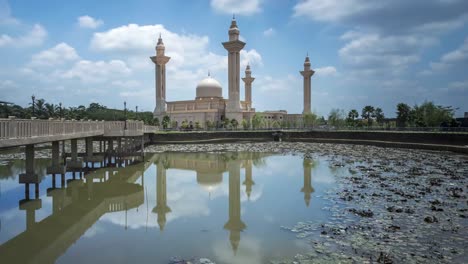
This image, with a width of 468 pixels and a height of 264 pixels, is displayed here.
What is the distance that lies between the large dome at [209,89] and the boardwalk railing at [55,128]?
44.3 meters

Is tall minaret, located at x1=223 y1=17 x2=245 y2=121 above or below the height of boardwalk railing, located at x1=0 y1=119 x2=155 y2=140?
above

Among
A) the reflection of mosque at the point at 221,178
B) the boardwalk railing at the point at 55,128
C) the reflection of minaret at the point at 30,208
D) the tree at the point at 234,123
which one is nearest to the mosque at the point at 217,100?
the tree at the point at 234,123

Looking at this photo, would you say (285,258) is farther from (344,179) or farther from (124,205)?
(344,179)

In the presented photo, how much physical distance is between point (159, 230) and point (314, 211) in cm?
581

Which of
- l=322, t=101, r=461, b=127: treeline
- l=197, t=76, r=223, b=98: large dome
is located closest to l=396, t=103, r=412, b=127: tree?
l=322, t=101, r=461, b=127: treeline

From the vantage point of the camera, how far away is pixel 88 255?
31.4ft

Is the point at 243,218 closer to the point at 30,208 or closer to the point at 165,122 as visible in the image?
the point at 30,208

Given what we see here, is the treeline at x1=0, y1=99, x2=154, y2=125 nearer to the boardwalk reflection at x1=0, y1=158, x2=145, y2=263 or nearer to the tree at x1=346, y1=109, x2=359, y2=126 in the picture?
the boardwalk reflection at x1=0, y1=158, x2=145, y2=263

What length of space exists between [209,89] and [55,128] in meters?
58.3

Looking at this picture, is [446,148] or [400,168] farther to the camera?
[446,148]

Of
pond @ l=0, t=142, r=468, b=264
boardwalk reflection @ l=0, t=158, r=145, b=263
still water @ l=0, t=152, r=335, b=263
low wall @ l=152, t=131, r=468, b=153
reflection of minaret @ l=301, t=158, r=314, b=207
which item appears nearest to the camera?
pond @ l=0, t=142, r=468, b=264

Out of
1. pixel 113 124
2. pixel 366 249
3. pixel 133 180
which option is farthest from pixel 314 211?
pixel 113 124

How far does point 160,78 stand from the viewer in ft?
241

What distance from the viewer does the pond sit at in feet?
30.8
